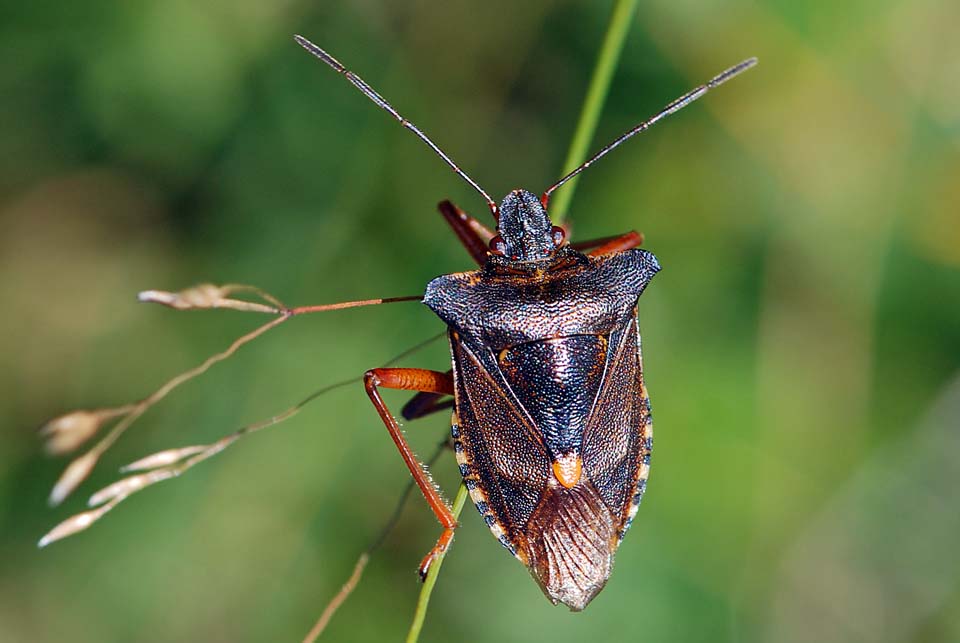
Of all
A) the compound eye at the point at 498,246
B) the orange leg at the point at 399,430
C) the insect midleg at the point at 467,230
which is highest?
the insect midleg at the point at 467,230

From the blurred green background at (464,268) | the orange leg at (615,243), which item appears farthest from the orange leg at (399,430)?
the blurred green background at (464,268)

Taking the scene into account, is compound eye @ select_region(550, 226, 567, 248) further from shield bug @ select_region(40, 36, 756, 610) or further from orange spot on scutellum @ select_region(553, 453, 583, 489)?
orange spot on scutellum @ select_region(553, 453, 583, 489)

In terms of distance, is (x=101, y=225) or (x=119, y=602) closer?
(x=119, y=602)

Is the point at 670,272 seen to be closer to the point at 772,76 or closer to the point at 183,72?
the point at 772,76

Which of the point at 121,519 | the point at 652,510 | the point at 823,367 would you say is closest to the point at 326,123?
the point at 121,519

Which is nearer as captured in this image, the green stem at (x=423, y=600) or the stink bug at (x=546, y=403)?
the green stem at (x=423, y=600)

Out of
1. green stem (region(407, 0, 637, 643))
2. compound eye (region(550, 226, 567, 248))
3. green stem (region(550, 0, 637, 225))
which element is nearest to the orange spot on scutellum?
green stem (region(407, 0, 637, 643))

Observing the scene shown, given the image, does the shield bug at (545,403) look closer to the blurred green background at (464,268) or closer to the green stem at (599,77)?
the green stem at (599,77)
